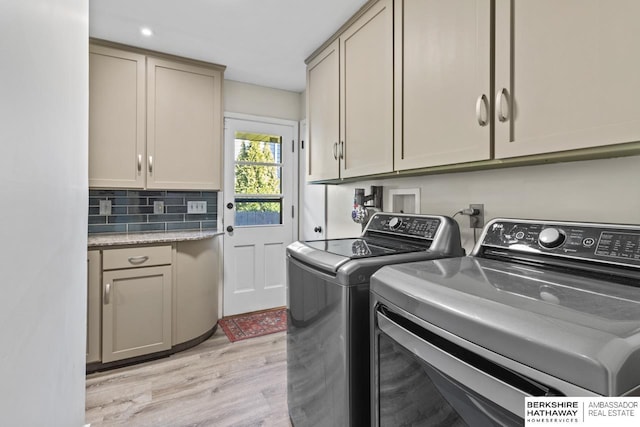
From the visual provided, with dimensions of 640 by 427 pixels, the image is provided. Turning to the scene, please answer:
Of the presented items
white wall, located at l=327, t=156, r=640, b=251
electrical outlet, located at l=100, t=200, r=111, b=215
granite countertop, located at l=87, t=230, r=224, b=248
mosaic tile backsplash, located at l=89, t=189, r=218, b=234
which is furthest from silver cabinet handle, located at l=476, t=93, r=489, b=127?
electrical outlet, located at l=100, t=200, r=111, b=215

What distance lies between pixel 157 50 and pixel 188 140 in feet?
2.44

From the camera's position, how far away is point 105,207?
265 centimetres

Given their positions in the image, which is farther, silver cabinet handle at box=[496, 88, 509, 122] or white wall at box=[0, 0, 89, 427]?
silver cabinet handle at box=[496, 88, 509, 122]

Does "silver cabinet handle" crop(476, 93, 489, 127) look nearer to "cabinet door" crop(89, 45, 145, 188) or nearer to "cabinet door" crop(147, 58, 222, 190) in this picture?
"cabinet door" crop(147, 58, 222, 190)

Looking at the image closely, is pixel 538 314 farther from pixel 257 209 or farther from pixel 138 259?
pixel 257 209

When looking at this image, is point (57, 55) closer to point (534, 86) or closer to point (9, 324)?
point (9, 324)

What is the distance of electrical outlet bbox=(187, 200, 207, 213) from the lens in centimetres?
301

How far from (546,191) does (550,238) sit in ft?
1.08

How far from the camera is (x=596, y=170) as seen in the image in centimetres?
110

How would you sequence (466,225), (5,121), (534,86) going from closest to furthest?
(5,121)
(534,86)
(466,225)

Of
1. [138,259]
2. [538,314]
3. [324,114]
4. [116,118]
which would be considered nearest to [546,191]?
[538,314]

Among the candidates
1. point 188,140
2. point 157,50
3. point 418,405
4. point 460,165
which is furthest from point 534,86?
point 157,50

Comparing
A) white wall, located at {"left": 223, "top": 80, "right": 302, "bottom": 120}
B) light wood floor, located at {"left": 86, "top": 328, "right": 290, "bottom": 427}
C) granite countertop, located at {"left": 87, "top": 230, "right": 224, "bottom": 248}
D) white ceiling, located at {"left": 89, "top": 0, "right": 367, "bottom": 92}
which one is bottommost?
light wood floor, located at {"left": 86, "top": 328, "right": 290, "bottom": 427}

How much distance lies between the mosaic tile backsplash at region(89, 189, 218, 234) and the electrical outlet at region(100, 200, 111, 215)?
0.9 inches
